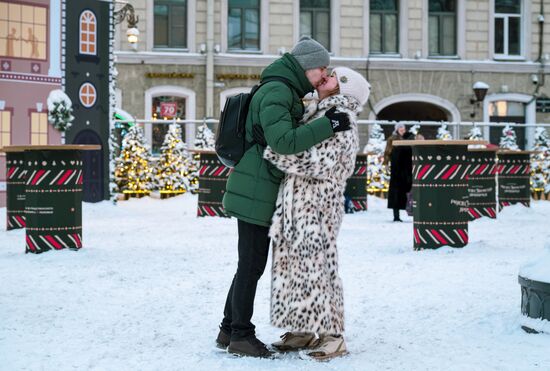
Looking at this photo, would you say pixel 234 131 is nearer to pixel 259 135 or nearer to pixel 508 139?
pixel 259 135

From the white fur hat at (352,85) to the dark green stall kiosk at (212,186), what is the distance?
401 inches

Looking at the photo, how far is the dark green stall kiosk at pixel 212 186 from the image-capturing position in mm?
14852

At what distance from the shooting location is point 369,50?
25.7 metres

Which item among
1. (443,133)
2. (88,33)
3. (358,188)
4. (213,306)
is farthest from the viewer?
(443,133)

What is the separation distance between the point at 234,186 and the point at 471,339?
65.2 inches

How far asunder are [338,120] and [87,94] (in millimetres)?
14534

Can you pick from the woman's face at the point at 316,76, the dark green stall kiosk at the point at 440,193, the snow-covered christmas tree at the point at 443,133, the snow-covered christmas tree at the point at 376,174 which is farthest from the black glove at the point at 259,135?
the snow-covered christmas tree at the point at 443,133

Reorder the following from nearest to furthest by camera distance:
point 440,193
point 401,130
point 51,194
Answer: point 51,194 → point 440,193 → point 401,130

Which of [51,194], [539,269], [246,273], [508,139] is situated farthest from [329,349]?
[508,139]

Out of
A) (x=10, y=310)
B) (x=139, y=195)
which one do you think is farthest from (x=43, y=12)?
(x=10, y=310)

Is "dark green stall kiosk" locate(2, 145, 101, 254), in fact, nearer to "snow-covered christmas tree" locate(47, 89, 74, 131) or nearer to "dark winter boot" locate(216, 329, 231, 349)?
"dark winter boot" locate(216, 329, 231, 349)

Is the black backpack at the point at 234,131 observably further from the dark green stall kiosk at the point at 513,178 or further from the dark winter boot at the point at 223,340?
the dark green stall kiosk at the point at 513,178

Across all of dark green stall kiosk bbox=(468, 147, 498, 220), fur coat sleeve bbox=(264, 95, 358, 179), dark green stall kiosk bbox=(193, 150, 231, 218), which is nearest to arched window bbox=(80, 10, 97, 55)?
dark green stall kiosk bbox=(193, 150, 231, 218)

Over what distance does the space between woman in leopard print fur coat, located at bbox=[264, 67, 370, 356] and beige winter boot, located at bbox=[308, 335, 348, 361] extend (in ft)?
0.12
